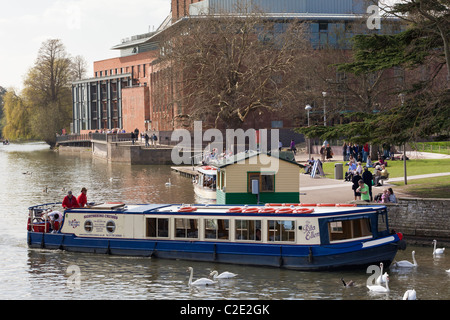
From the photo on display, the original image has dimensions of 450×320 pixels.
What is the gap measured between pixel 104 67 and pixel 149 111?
42033 mm

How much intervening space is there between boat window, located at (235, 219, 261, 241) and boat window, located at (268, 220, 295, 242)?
508mm

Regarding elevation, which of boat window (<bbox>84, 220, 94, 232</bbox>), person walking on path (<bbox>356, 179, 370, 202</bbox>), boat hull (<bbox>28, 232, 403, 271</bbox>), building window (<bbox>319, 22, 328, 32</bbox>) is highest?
building window (<bbox>319, 22, 328, 32</bbox>)

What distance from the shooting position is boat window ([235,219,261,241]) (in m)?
26.3

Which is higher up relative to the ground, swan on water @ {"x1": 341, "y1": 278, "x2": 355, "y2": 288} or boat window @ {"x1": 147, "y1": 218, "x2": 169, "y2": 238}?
boat window @ {"x1": 147, "y1": 218, "x2": 169, "y2": 238}

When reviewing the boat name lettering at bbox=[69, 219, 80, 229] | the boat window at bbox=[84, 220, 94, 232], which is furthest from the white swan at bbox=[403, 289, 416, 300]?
the boat name lettering at bbox=[69, 219, 80, 229]

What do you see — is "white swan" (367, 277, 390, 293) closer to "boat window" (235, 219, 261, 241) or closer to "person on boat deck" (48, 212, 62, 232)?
"boat window" (235, 219, 261, 241)

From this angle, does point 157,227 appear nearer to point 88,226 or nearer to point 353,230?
point 88,226

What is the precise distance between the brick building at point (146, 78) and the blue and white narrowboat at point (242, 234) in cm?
4454

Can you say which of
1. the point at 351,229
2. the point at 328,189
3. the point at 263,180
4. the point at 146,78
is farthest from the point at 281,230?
the point at 146,78

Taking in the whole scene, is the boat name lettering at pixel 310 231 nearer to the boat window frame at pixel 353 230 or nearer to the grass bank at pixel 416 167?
the boat window frame at pixel 353 230

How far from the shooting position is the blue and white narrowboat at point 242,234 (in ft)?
83.0

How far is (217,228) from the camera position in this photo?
27.0 metres

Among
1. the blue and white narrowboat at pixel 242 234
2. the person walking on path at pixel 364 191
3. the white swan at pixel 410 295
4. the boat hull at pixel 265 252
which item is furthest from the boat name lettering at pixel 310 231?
the person walking on path at pixel 364 191
